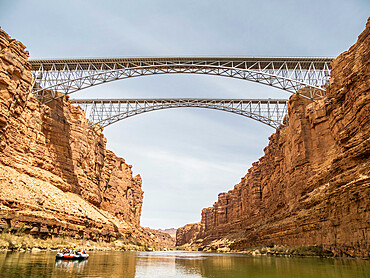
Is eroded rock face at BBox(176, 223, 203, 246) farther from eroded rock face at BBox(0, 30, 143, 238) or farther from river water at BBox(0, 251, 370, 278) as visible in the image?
river water at BBox(0, 251, 370, 278)

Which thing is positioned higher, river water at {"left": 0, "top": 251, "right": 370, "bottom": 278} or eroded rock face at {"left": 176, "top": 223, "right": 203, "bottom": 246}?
eroded rock face at {"left": 176, "top": 223, "right": 203, "bottom": 246}

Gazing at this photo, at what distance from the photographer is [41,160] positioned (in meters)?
28.9

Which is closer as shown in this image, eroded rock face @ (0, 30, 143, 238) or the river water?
the river water

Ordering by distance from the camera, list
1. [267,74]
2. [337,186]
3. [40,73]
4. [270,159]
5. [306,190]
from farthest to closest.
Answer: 1. [270,159]
2. [40,73]
3. [267,74]
4. [306,190]
5. [337,186]

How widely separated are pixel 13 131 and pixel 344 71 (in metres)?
28.0

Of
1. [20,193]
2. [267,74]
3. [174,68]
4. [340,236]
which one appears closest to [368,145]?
[340,236]

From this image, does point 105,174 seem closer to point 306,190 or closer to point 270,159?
point 270,159

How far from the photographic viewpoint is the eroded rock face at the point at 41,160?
21.6 metres

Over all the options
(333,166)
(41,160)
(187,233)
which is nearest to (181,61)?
(41,160)

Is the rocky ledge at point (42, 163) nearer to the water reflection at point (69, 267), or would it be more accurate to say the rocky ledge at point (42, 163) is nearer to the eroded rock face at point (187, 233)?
the water reflection at point (69, 267)

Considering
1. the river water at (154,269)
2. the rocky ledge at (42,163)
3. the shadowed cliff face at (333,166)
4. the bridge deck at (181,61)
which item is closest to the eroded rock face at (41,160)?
the rocky ledge at (42,163)

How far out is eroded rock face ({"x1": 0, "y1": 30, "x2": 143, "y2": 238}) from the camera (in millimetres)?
21594

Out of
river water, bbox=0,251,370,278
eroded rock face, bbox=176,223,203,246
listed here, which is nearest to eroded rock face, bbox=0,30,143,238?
river water, bbox=0,251,370,278

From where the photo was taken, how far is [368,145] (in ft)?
56.7
